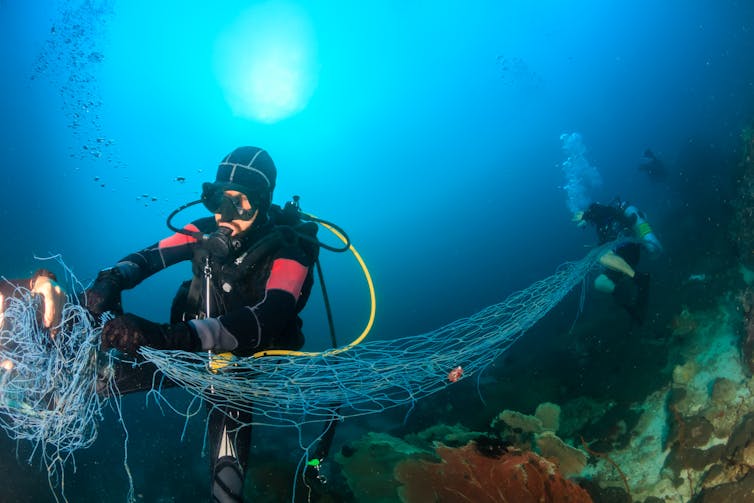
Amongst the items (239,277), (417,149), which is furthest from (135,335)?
(417,149)

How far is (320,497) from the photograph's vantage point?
6.27 m

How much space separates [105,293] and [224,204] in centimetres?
127

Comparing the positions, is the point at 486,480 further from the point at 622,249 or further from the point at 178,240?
the point at 622,249

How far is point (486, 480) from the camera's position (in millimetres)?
4250

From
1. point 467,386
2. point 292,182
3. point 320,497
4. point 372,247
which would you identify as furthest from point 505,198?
point 320,497

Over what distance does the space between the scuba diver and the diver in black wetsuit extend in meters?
7.14

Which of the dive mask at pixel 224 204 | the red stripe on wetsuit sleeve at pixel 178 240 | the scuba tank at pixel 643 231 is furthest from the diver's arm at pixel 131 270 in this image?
the scuba tank at pixel 643 231

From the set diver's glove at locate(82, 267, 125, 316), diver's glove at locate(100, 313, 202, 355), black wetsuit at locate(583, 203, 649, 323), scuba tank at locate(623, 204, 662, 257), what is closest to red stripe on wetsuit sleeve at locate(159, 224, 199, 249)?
diver's glove at locate(82, 267, 125, 316)

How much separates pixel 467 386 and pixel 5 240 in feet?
163

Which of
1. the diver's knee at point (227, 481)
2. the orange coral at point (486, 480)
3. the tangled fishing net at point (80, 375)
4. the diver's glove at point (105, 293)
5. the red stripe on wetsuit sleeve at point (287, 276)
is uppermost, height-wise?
the diver's glove at point (105, 293)

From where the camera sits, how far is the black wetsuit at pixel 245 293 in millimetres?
3070

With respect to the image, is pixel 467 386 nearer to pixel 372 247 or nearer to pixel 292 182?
pixel 372 247

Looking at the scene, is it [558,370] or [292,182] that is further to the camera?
[292,182]

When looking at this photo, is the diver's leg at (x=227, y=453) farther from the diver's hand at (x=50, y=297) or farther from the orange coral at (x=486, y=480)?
the orange coral at (x=486, y=480)
